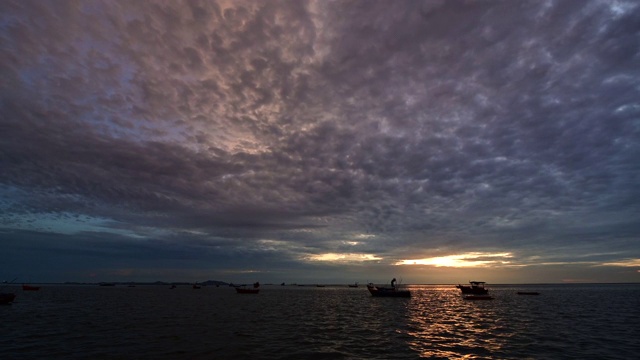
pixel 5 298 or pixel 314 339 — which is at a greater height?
pixel 5 298

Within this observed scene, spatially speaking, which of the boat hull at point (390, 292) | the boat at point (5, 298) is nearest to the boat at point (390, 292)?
the boat hull at point (390, 292)

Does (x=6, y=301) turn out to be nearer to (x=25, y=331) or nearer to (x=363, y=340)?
(x=25, y=331)

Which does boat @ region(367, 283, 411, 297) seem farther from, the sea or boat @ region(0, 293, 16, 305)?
boat @ region(0, 293, 16, 305)

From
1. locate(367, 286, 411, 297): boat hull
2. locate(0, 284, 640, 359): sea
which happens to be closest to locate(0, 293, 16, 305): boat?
locate(0, 284, 640, 359): sea

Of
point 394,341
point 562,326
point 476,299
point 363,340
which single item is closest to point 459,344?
point 394,341

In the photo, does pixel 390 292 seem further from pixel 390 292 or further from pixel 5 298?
pixel 5 298

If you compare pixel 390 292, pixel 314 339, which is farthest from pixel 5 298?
pixel 390 292

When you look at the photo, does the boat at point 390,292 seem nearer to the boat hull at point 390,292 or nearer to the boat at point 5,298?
the boat hull at point 390,292

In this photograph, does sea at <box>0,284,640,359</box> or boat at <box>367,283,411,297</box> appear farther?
boat at <box>367,283,411,297</box>

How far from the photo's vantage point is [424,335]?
36.4 metres

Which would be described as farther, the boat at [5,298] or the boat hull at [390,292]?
the boat hull at [390,292]

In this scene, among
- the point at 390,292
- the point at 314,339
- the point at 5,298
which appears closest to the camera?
the point at 314,339

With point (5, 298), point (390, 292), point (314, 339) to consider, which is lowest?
point (314, 339)

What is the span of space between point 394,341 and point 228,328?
60.1 feet
